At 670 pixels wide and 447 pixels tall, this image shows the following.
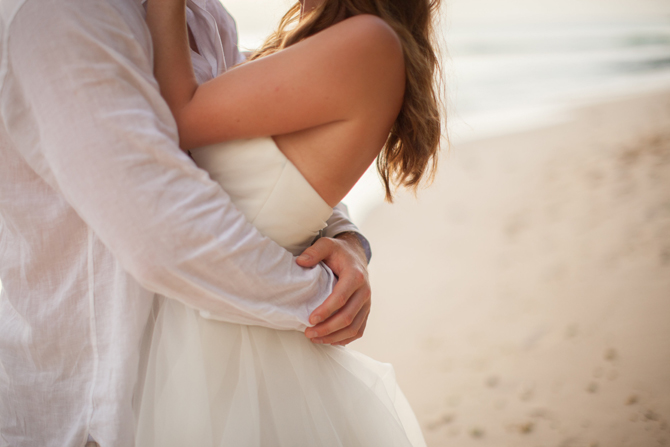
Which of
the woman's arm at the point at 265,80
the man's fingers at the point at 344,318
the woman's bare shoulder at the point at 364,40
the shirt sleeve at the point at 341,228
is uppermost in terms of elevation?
the woman's bare shoulder at the point at 364,40

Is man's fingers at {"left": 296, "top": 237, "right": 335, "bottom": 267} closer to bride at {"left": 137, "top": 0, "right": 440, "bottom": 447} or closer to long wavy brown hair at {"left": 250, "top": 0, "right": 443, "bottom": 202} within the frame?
bride at {"left": 137, "top": 0, "right": 440, "bottom": 447}

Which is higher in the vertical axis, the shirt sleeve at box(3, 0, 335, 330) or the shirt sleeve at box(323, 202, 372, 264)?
the shirt sleeve at box(3, 0, 335, 330)

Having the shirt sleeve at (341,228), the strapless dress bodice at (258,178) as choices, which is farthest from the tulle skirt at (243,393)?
the shirt sleeve at (341,228)

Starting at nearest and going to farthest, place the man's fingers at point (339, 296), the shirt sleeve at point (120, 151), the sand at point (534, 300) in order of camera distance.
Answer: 1. the shirt sleeve at point (120, 151)
2. the man's fingers at point (339, 296)
3. the sand at point (534, 300)

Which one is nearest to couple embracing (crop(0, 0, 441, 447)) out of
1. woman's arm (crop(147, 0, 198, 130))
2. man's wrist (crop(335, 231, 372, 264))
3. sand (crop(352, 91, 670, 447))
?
→ woman's arm (crop(147, 0, 198, 130))

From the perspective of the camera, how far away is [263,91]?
0.94m

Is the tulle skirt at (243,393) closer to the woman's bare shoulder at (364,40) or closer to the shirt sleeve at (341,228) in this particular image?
the shirt sleeve at (341,228)

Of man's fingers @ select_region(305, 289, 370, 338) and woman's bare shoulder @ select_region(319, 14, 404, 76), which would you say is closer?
woman's bare shoulder @ select_region(319, 14, 404, 76)

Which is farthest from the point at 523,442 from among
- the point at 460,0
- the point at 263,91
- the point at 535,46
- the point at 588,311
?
the point at 460,0

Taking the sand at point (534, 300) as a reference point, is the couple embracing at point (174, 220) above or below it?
above

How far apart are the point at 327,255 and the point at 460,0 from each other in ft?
101

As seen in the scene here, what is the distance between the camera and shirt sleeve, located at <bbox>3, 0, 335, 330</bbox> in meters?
0.78

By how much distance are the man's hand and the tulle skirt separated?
0.27 feet

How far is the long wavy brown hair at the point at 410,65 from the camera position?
3.76ft
